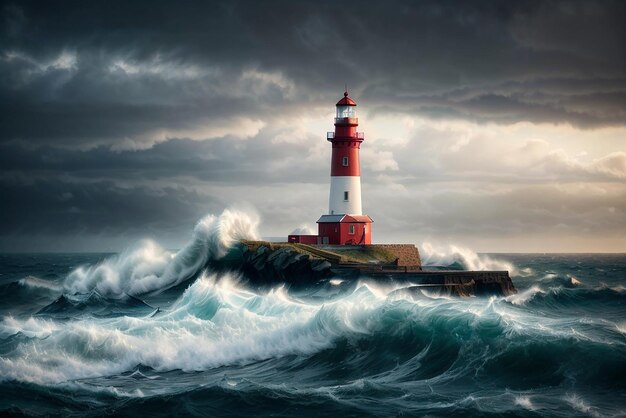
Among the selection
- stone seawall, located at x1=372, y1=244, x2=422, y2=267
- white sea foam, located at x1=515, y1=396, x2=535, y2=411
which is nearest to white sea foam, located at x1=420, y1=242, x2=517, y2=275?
stone seawall, located at x1=372, y1=244, x2=422, y2=267

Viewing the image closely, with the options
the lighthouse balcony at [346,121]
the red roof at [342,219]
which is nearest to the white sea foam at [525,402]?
the red roof at [342,219]

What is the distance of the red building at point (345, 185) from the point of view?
37844mm

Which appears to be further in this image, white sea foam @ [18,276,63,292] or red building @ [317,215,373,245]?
white sea foam @ [18,276,63,292]

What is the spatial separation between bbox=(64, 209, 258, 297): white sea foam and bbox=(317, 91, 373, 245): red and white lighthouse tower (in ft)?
15.2

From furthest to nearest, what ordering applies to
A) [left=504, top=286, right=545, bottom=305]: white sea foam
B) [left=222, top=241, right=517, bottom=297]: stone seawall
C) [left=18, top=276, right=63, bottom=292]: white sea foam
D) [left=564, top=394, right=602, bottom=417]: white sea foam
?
[left=18, top=276, right=63, bottom=292]: white sea foam, [left=504, top=286, right=545, bottom=305]: white sea foam, [left=222, top=241, right=517, bottom=297]: stone seawall, [left=564, top=394, right=602, bottom=417]: white sea foam

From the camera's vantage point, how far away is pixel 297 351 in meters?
19.1

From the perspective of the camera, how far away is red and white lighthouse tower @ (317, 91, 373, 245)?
37.8 meters

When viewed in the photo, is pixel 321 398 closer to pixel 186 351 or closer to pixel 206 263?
pixel 186 351

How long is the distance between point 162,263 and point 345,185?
32.2ft

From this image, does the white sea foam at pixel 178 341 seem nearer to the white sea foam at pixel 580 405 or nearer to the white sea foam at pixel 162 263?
the white sea foam at pixel 580 405

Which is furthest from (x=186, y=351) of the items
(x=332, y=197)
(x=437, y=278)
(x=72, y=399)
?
(x=332, y=197)

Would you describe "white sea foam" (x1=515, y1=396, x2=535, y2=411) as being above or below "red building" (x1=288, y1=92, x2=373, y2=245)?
below

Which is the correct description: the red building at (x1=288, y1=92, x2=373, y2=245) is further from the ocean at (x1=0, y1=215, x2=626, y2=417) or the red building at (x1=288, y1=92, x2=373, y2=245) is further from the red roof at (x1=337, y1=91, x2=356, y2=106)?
the ocean at (x1=0, y1=215, x2=626, y2=417)

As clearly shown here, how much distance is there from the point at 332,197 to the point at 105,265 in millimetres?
11422
